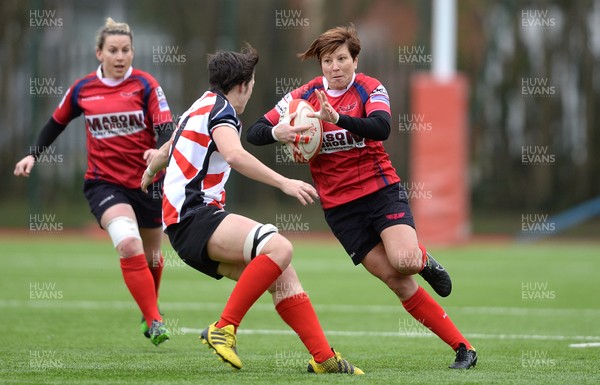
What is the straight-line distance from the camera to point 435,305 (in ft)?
18.3

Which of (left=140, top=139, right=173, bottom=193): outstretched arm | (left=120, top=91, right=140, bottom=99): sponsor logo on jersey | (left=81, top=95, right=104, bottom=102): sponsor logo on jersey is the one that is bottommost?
A: (left=140, top=139, right=173, bottom=193): outstretched arm

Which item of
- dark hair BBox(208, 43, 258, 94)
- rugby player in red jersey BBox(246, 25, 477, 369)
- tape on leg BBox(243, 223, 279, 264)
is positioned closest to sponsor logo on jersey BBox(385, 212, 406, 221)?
rugby player in red jersey BBox(246, 25, 477, 369)

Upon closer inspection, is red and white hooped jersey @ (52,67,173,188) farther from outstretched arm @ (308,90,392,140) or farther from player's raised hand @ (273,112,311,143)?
outstretched arm @ (308,90,392,140)

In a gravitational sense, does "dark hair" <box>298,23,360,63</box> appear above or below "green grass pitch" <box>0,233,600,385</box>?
above

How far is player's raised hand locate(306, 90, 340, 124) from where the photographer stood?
5105 millimetres

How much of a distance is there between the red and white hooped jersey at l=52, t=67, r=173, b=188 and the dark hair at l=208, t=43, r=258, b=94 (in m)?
1.67

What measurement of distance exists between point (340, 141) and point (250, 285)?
1057 mm

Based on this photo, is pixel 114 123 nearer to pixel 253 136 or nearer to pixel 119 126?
pixel 119 126

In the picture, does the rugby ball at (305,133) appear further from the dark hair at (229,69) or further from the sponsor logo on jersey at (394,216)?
the sponsor logo on jersey at (394,216)

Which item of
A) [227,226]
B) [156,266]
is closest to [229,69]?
[227,226]

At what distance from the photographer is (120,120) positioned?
23.0 feet

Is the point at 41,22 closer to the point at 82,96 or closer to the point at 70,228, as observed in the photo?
the point at 70,228

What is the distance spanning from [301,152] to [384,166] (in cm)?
55

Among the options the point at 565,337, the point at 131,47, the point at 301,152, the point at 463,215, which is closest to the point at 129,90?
the point at 131,47
